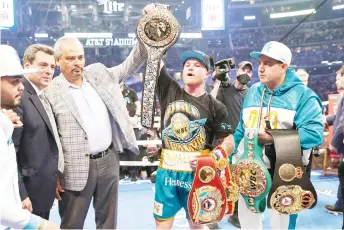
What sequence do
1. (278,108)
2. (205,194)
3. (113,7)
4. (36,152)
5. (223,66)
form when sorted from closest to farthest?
(36,152), (205,194), (278,108), (223,66), (113,7)

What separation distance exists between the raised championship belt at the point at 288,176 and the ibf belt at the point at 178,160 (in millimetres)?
430

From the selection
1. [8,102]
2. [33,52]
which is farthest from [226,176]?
[33,52]

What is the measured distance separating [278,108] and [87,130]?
116cm

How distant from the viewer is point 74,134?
2.25 meters

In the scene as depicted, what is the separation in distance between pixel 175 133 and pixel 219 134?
0.92 ft

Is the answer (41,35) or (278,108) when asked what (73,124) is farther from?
(41,35)

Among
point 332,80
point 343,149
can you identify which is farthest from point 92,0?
point 343,149

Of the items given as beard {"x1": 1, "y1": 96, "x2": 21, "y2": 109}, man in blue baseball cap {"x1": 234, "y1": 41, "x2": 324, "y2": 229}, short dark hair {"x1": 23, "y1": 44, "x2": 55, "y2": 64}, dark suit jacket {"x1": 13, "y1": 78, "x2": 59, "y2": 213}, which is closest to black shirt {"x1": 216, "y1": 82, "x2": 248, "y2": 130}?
man in blue baseball cap {"x1": 234, "y1": 41, "x2": 324, "y2": 229}

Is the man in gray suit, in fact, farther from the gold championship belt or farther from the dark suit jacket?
the gold championship belt

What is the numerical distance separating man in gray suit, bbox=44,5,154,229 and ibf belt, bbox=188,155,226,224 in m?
0.50

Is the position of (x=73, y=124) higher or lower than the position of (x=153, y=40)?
lower

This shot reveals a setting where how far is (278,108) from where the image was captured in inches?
90.5

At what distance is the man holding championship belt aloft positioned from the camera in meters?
2.21

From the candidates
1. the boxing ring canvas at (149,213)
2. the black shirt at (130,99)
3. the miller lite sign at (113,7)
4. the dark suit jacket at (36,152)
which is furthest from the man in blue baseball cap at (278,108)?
the miller lite sign at (113,7)
